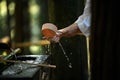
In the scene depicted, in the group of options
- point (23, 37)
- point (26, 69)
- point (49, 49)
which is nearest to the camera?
point (23, 37)

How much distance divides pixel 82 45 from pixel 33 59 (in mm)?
2158

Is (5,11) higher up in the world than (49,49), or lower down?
higher up

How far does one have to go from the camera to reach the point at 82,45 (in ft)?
19.6

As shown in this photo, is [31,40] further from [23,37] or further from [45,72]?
[45,72]

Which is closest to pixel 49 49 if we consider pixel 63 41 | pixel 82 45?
pixel 63 41
